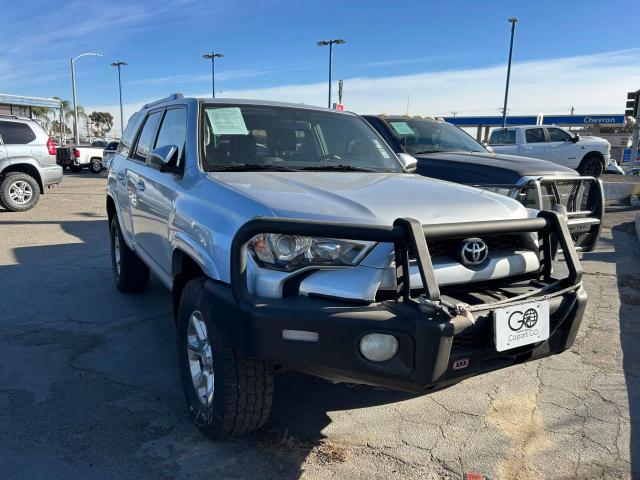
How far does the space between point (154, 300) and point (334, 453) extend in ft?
9.69

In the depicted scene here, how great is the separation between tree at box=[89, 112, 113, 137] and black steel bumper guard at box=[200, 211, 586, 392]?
98.0 m

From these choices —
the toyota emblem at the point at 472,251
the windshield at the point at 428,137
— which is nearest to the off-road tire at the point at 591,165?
the windshield at the point at 428,137

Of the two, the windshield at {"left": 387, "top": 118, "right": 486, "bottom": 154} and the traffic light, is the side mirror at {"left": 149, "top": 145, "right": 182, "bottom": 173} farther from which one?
the traffic light

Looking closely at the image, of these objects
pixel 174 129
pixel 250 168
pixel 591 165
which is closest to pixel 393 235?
pixel 250 168

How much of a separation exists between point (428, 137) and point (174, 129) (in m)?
4.09

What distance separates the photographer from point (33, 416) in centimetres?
289

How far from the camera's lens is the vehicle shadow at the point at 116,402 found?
98.7 inches

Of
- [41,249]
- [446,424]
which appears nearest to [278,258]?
[446,424]

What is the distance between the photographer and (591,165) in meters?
15.0

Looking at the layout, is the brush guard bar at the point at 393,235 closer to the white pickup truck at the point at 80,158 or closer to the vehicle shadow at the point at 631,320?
the vehicle shadow at the point at 631,320

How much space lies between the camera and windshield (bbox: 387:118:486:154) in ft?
22.1

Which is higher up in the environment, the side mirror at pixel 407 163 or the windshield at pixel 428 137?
the windshield at pixel 428 137

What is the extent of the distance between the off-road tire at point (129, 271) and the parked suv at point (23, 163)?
266 inches

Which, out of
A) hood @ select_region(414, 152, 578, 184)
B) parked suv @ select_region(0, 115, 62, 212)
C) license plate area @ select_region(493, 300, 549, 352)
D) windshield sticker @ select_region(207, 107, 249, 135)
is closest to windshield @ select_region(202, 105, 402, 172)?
windshield sticker @ select_region(207, 107, 249, 135)
